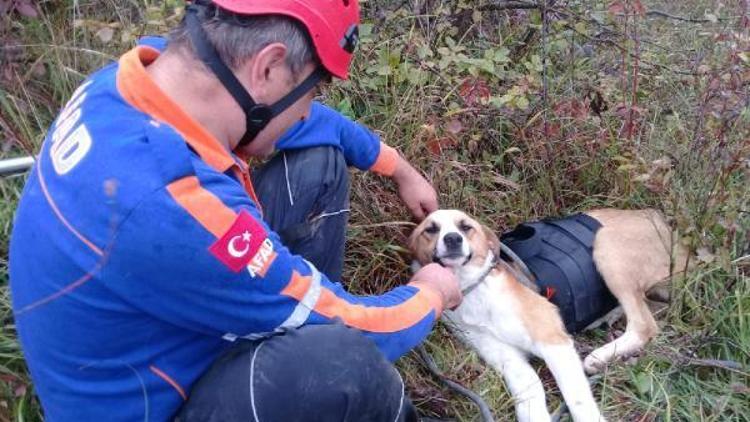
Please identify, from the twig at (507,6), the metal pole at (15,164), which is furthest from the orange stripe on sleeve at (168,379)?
the twig at (507,6)

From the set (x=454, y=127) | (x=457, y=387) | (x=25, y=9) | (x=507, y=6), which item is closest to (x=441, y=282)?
(x=457, y=387)

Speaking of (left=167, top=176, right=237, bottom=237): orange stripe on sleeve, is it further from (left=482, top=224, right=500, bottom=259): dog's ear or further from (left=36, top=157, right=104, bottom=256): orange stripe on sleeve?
(left=482, top=224, right=500, bottom=259): dog's ear

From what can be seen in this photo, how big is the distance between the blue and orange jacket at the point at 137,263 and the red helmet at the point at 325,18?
0.29 m

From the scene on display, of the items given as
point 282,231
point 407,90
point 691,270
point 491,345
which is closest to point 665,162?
point 691,270

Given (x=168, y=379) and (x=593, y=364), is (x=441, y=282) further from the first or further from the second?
(x=593, y=364)

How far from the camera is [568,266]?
11.4 ft

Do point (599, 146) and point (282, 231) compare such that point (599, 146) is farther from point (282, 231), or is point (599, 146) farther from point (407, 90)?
point (282, 231)

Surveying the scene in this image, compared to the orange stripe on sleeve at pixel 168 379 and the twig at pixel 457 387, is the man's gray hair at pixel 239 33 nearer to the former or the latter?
the orange stripe on sleeve at pixel 168 379

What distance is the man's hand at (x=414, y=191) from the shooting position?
10.6ft

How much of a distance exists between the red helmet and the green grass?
4.62 ft

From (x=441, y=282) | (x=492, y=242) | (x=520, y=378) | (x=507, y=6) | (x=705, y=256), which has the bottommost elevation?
(x=520, y=378)

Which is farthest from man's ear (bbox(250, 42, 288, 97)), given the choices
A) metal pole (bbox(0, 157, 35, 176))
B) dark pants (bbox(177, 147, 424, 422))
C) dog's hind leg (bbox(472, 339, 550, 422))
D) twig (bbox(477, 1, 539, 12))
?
twig (bbox(477, 1, 539, 12))

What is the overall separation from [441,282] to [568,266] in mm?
1220

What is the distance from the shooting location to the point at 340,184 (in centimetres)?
272
